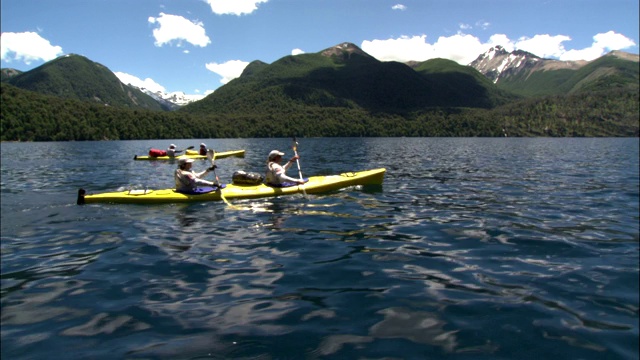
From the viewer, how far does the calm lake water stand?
495 cm

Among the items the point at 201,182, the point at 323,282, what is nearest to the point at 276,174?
the point at 201,182

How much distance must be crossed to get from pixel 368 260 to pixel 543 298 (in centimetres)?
335

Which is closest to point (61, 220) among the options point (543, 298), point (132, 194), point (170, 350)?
point (132, 194)

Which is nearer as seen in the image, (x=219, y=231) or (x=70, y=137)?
(x=219, y=231)

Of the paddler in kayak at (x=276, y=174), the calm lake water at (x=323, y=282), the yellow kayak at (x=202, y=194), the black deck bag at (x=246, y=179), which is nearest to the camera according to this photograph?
the calm lake water at (x=323, y=282)

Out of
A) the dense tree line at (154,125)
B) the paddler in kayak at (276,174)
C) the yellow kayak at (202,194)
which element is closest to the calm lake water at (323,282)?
the yellow kayak at (202,194)

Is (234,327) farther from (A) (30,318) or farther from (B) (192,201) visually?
(B) (192,201)

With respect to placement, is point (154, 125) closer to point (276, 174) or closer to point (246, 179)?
point (246, 179)

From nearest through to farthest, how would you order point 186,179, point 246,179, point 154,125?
point 186,179 < point 246,179 < point 154,125

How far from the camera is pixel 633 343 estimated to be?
471 cm

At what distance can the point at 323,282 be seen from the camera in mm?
7062

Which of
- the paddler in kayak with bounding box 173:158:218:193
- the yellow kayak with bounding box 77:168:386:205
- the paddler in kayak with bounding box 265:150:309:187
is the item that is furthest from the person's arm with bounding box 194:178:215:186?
the paddler in kayak with bounding box 265:150:309:187

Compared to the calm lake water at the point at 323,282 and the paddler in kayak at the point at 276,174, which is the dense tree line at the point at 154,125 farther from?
the calm lake water at the point at 323,282

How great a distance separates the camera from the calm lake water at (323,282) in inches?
195
